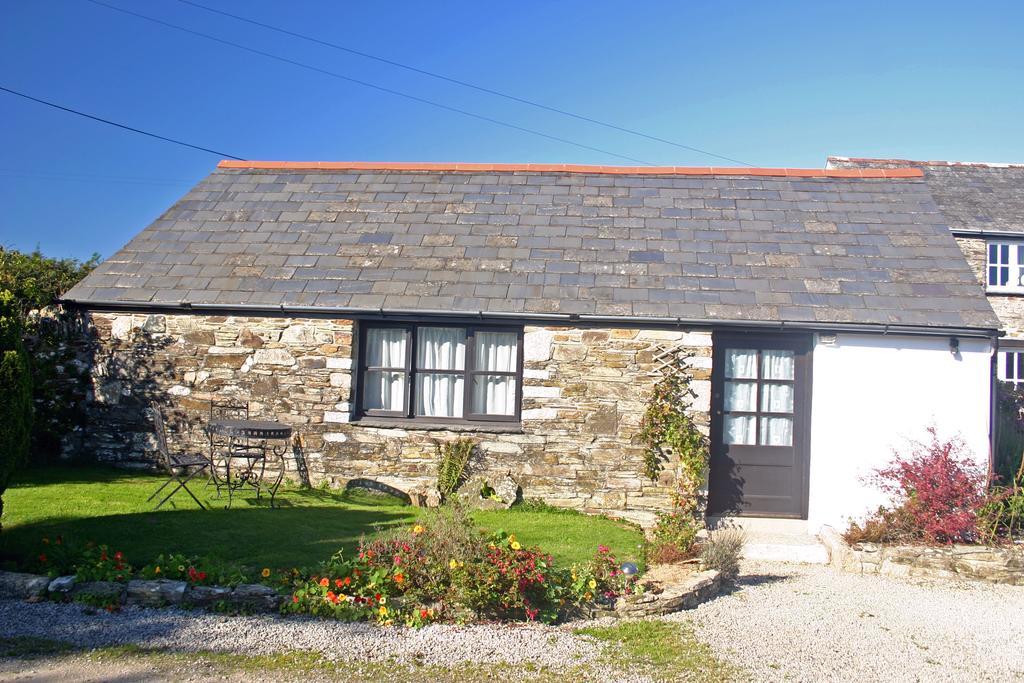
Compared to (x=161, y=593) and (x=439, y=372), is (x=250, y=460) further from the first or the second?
(x=161, y=593)

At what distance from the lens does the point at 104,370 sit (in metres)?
10.9

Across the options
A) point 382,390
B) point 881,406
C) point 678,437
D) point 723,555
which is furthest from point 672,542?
point 382,390

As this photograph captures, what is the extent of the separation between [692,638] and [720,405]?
15.1 ft

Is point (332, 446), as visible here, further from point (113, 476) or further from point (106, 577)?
point (106, 577)

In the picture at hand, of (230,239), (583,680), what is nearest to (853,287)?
(583,680)

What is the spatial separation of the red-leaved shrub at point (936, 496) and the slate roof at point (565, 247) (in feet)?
5.50

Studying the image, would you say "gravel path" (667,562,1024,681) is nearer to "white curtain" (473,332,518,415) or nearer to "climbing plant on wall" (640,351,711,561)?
"climbing plant on wall" (640,351,711,561)

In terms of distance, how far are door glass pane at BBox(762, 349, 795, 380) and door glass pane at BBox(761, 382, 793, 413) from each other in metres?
0.11

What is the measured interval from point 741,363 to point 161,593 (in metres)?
7.26

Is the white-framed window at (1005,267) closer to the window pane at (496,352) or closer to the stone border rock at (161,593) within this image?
the window pane at (496,352)

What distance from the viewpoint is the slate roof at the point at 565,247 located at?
10.3 metres

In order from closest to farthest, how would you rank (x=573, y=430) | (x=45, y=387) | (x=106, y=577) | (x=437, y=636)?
(x=437, y=636)
(x=106, y=577)
(x=573, y=430)
(x=45, y=387)

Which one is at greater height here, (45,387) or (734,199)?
(734,199)

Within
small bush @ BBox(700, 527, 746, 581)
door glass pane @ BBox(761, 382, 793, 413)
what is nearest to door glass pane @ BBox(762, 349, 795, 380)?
door glass pane @ BBox(761, 382, 793, 413)
